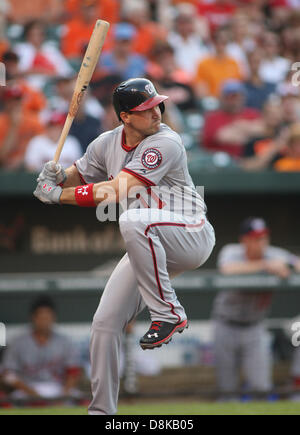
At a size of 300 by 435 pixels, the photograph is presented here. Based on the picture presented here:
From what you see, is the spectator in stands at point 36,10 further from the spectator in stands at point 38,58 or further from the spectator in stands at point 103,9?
the spectator in stands at point 38,58

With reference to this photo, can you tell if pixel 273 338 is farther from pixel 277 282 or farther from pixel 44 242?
pixel 44 242

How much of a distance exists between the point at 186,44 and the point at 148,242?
21.0 feet

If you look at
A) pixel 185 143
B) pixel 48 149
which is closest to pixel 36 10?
pixel 185 143

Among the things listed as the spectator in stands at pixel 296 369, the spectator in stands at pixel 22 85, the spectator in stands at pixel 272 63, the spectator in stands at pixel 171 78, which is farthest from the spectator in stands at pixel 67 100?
the spectator in stands at pixel 296 369

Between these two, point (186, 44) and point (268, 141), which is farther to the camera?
point (186, 44)

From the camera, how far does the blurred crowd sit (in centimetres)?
816

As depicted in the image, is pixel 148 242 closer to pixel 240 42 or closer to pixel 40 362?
pixel 40 362

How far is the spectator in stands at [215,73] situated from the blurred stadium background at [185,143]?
0.02 meters

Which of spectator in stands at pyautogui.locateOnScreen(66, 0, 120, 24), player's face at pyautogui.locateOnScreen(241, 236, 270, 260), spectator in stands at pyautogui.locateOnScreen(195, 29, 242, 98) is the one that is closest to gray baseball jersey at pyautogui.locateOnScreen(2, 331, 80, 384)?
player's face at pyautogui.locateOnScreen(241, 236, 270, 260)

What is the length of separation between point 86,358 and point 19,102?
2.46 metres

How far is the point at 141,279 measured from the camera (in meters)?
4.33

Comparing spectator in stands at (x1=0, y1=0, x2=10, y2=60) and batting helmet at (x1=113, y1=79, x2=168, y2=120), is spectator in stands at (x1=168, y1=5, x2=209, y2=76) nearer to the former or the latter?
spectator in stands at (x1=0, y1=0, x2=10, y2=60)

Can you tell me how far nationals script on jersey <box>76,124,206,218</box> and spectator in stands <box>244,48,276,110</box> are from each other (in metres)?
5.03
